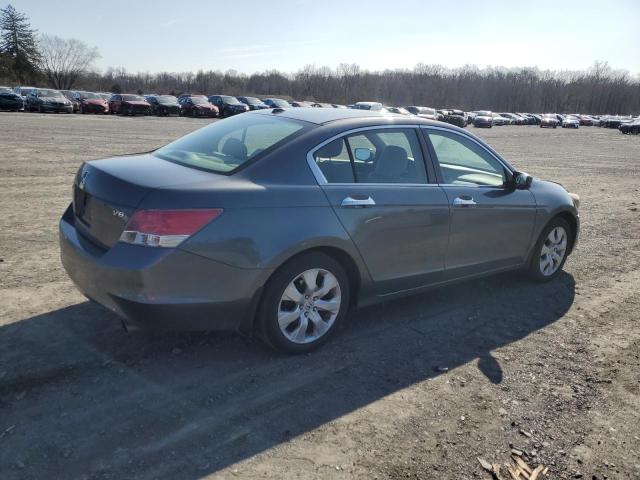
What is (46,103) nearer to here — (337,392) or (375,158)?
(375,158)

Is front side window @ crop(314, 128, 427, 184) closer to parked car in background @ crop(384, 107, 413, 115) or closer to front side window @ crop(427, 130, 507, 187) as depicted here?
front side window @ crop(427, 130, 507, 187)

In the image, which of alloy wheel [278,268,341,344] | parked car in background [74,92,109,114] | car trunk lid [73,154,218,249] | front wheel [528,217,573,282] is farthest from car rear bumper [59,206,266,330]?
parked car in background [74,92,109,114]

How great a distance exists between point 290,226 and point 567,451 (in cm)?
211

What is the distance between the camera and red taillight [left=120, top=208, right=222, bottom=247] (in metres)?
3.20

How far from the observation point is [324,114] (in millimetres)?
4457

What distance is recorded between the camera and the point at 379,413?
326 cm

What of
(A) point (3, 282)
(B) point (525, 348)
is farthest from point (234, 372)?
(A) point (3, 282)

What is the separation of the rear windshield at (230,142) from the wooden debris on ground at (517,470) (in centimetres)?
242

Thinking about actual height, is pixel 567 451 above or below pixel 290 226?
below

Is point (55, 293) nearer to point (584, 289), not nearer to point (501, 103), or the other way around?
point (584, 289)

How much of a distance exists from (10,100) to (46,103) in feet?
7.32

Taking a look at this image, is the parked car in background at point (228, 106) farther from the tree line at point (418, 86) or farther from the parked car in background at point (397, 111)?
the tree line at point (418, 86)

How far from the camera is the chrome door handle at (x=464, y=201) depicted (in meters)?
4.55

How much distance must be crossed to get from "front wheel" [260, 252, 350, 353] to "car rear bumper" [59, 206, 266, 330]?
0.50 ft
